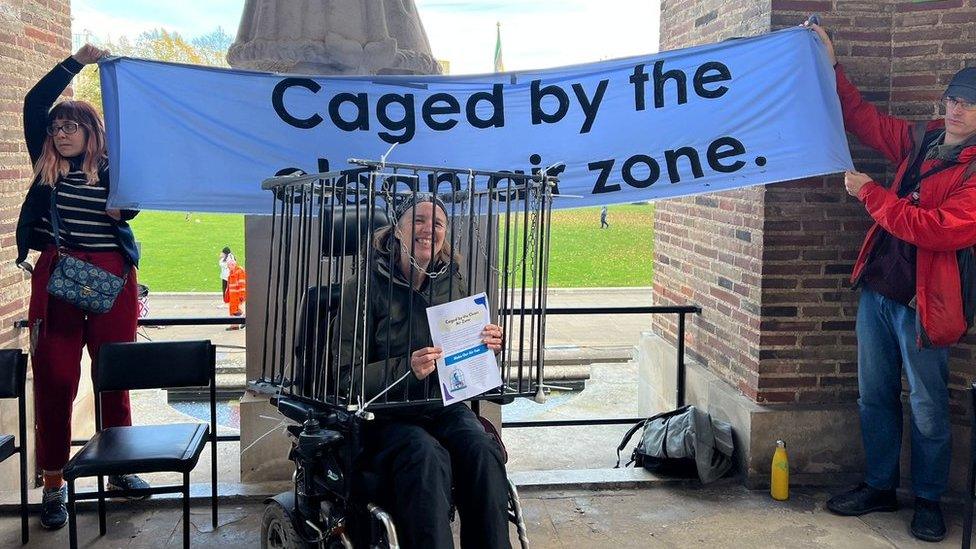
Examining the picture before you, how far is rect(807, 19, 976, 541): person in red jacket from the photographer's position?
3.92 m

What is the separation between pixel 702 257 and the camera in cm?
571

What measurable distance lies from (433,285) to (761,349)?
2407mm

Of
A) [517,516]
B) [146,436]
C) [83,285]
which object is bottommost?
[517,516]

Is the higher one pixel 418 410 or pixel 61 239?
pixel 61 239

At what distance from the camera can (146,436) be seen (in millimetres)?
3783

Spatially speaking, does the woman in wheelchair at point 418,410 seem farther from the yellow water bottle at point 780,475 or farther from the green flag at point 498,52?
the green flag at point 498,52

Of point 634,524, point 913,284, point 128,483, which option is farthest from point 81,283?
point 913,284

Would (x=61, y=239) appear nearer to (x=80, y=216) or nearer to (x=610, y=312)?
(x=80, y=216)

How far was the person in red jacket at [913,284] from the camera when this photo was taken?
154 inches

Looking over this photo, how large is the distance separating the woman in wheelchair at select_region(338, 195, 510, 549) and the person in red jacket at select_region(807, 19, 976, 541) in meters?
2.27

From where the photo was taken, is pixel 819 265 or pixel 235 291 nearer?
pixel 819 265

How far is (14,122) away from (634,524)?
4.32 m

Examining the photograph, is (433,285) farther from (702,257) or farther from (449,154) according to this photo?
(702,257)

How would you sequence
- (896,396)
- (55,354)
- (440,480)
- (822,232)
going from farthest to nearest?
1. (822,232)
2. (896,396)
3. (55,354)
4. (440,480)
